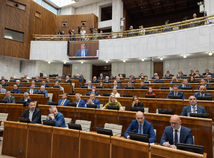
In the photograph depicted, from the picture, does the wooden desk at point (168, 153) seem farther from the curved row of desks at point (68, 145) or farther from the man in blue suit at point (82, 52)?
the man in blue suit at point (82, 52)

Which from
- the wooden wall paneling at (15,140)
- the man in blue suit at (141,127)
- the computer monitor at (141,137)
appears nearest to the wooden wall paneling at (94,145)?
the computer monitor at (141,137)

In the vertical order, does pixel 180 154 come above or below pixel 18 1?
below

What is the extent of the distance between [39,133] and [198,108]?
3.37m

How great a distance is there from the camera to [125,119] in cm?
394

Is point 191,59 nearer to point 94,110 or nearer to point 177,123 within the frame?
point 94,110

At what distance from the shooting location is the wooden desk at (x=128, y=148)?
2.11 m

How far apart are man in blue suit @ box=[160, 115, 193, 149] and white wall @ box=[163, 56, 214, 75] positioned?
8920 mm

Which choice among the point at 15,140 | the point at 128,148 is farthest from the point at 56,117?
the point at 128,148

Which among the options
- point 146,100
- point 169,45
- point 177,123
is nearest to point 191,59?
point 169,45

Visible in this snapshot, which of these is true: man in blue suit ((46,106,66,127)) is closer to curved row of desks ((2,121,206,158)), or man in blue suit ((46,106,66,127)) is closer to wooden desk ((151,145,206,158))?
curved row of desks ((2,121,206,158))

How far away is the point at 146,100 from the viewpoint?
5.02 m

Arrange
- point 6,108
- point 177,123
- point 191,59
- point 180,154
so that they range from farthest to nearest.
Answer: point 191,59 → point 6,108 → point 177,123 → point 180,154

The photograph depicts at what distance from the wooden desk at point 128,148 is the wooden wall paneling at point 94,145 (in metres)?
0.11

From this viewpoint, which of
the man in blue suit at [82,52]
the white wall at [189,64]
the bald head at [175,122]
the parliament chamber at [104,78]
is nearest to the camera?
the bald head at [175,122]
